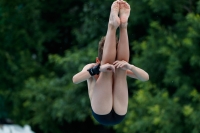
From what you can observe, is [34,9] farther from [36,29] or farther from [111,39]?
[111,39]

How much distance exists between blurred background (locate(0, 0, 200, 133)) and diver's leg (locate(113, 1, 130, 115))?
3.12 meters

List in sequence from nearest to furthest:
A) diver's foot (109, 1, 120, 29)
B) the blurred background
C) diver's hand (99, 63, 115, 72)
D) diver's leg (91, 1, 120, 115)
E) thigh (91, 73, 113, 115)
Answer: diver's hand (99, 63, 115, 72) < diver's foot (109, 1, 120, 29) < diver's leg (91, 1, 120, 115) < thigh (91, 73, 113, 115) < the blurred background

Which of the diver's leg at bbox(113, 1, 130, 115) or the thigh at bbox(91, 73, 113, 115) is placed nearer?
the diver's leg at bbox(113, 1, 130, 115)

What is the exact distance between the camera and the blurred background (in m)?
11.0

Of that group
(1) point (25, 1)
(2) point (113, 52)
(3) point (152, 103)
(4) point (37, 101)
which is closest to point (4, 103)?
(4) point (37, 101)

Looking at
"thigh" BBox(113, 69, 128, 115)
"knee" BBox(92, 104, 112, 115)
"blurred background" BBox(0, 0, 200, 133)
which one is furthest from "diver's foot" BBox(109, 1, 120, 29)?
"blurred background" BBox(0, 0, 200, 133)

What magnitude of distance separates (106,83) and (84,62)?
465 centimetres

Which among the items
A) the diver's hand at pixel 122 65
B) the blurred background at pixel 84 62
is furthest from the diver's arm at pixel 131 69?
the blurred background at pixel 84 62

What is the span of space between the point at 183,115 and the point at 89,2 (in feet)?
9.37

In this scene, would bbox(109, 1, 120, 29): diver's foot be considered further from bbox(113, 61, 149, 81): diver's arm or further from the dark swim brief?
the dark swim brief

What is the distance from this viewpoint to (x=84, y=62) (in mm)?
12070

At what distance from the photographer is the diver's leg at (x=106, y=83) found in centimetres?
727

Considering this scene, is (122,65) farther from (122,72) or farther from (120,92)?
(120,92)

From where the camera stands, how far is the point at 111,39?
7.27 meters
